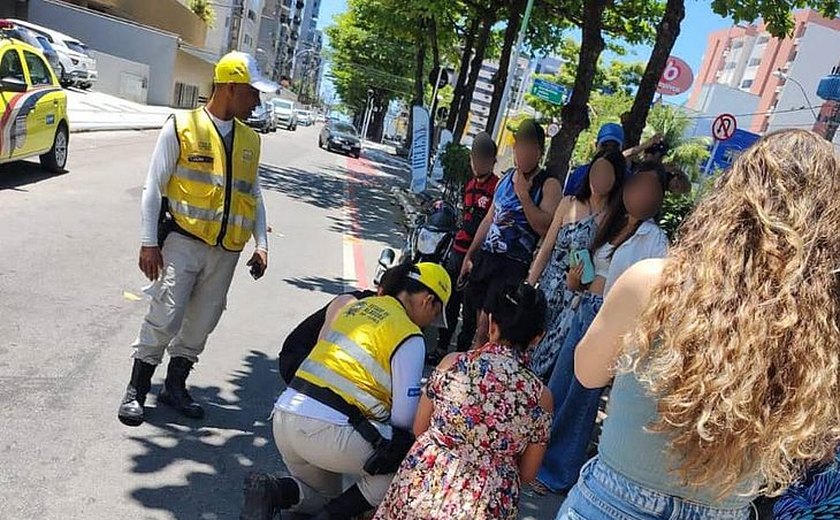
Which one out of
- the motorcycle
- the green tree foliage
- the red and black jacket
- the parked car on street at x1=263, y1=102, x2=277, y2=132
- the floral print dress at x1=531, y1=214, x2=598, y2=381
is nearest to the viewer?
the floral print dress at x1=531, y1=214, x2=598, y2=381

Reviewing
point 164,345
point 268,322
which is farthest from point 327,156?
point 164,345

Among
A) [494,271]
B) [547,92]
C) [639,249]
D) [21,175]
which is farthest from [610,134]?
[547,92]

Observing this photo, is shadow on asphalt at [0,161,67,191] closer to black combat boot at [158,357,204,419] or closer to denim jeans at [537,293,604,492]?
black combat boot at [158,357,204,419]

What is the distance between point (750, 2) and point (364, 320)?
8175 mm

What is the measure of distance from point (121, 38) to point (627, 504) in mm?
38276

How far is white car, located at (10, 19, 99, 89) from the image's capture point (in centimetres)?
2277

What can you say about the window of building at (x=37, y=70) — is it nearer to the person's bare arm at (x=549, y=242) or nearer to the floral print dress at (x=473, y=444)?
the person's bare arm at (x=549, y=242)

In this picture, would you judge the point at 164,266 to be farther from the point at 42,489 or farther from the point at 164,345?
the point at 42,489

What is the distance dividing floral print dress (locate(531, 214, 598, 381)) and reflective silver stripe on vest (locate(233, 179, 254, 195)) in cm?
178

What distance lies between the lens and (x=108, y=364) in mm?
4227

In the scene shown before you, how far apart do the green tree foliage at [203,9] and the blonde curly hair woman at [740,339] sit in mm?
53008

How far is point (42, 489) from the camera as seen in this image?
295 cm

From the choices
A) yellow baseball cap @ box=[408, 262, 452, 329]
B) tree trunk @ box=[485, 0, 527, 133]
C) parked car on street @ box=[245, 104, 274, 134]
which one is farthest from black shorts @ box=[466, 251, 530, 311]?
parked car on street @ box=[245, 104, 274, 134]

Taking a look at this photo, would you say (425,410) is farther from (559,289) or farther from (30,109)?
(30,109)
